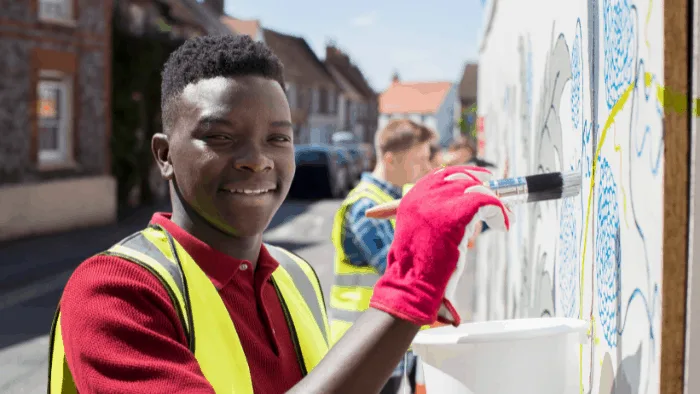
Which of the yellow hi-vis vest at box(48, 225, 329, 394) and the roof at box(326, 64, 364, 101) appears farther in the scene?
the roof at box(326, 64, 364, 101)

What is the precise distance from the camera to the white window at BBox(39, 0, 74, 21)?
51.9 feet

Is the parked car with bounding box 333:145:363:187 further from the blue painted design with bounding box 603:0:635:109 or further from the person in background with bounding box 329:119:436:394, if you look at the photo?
the blue painted design with bounding box 603:0:635:109

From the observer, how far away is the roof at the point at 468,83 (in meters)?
75.9

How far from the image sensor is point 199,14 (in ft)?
90.9

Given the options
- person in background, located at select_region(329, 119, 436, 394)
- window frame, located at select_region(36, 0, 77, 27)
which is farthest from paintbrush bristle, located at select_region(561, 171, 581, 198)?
window frame, located at select_region(36, 0, 77, 27)

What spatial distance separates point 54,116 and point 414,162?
43.8 ft

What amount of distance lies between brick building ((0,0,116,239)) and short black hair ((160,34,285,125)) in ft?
43.1

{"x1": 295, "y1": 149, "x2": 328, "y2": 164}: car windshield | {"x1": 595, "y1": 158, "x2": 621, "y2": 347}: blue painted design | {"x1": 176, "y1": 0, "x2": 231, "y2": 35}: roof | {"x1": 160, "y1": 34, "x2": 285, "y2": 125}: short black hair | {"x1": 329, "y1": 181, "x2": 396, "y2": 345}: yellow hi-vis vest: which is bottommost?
{"x1": 329, "y1": 181, "x2": 396, "y2": 345}: yellow hi-vis vest

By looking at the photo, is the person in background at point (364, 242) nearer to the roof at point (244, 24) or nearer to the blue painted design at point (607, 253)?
the blue painted design at point (607, 253)

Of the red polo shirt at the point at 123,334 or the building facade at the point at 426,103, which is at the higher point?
the building facade at the point at 426,103

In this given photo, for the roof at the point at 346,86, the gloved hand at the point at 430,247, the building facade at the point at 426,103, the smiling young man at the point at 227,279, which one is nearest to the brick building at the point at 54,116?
the smiling young man at the point at 227,279

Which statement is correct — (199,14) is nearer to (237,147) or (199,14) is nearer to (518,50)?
(518,50)

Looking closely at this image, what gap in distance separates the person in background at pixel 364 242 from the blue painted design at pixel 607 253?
1.94 metres

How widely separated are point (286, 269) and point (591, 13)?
89 centimetres
